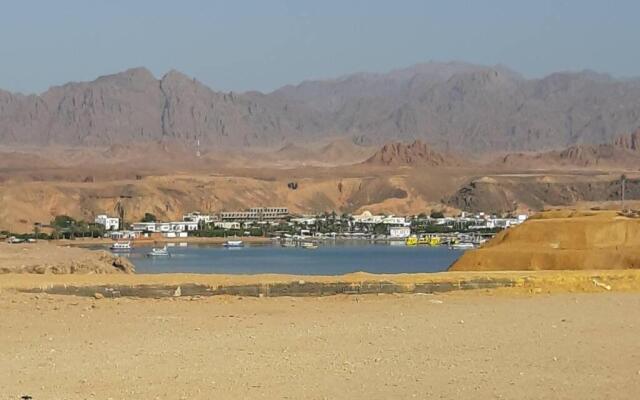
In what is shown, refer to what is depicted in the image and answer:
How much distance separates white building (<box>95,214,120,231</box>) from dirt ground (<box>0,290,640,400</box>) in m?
127

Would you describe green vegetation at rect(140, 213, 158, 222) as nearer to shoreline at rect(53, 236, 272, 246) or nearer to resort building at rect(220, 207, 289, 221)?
resort building at rect(220, 207, 289, 221)

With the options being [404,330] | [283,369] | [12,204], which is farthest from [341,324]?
[12,204]

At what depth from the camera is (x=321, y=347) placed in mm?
15867

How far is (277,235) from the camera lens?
143m

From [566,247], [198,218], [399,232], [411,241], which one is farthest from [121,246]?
[566,247]

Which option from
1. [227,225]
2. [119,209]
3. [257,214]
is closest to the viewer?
[227,225]

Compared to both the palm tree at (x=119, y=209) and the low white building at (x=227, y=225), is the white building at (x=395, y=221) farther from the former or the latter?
the palm tree at (x=119, y=209)

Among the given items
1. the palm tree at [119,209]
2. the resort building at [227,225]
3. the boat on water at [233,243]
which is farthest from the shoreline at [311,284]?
the palm tree at [119,209]

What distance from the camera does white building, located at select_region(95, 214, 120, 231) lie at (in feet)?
487

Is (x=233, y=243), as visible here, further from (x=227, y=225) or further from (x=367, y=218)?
(x=367, y=218)

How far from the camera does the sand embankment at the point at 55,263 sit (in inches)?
1285

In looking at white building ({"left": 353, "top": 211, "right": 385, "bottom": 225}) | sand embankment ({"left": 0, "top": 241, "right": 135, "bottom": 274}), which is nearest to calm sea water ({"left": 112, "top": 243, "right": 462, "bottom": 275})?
sand embankment ({"left": 0, "top": 241, "right": 135, "bottom": 274})

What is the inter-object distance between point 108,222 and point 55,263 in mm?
116201

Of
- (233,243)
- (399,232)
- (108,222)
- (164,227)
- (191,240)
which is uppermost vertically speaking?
(108,222)
